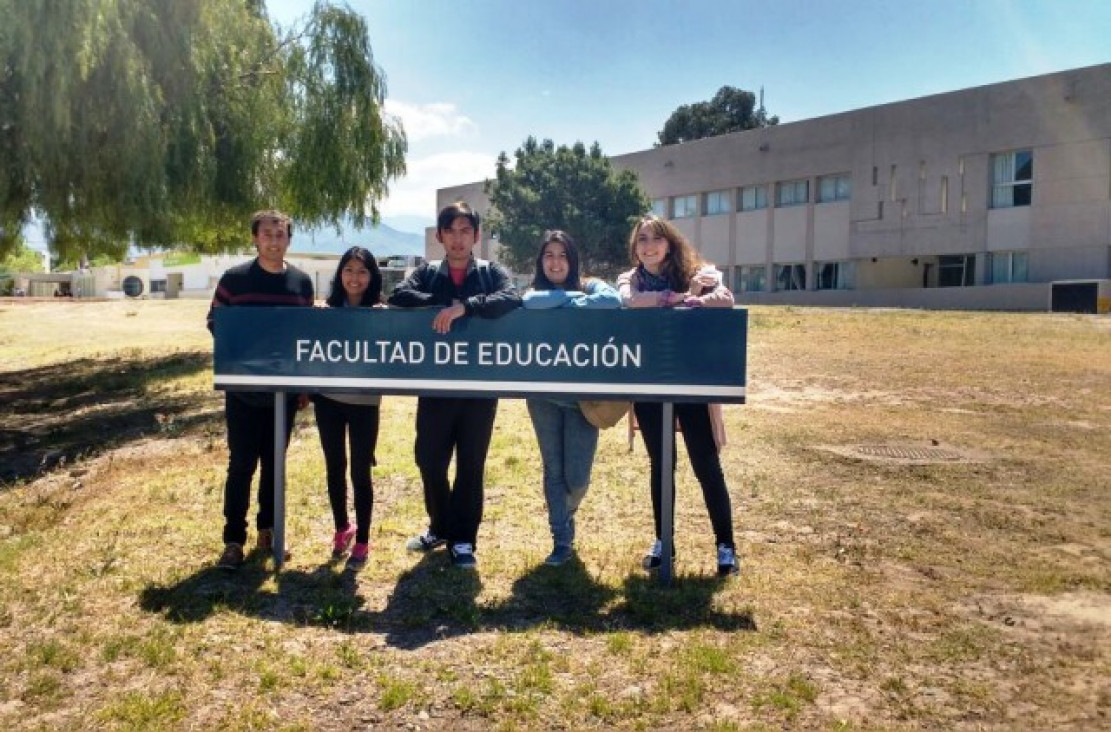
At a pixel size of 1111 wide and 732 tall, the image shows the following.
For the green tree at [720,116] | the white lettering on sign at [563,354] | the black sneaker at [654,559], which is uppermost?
the green tree at [720,116]

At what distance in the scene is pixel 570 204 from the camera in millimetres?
46344

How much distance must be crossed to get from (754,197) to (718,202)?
101 inches

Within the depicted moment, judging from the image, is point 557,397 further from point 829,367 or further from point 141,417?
point 829,367

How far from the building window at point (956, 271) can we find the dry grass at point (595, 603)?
33.3 meters

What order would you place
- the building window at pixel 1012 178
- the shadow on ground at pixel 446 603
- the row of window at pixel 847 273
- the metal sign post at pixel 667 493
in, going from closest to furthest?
the shadow on ground at pixel 446 603, the metal sign post at pixel 667 493, the building window at pixel 1012 178, the row of window at pixel 847 273

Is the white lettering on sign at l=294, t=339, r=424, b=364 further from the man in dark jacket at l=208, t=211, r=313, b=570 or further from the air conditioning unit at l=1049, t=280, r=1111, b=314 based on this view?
the air conditioning unit at l=1049, t=280, r=1111, b=314

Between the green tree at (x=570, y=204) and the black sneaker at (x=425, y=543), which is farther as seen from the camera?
the green tree at (x=570, y=204)

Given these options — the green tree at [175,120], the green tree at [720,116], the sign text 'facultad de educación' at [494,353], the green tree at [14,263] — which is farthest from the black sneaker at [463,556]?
the green tree at [720,116]

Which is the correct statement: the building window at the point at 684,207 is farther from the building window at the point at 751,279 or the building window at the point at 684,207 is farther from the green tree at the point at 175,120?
the green tree at the point at 175,120

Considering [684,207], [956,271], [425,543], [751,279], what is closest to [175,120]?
[425,543]

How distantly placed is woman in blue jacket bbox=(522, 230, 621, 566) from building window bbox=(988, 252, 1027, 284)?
37.2m

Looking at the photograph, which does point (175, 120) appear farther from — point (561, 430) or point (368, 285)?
point (561, 430)

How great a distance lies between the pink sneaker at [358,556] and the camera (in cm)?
464

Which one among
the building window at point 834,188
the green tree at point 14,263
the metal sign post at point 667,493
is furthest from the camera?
the building window at point 834,188
